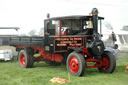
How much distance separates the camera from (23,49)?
9.59 m

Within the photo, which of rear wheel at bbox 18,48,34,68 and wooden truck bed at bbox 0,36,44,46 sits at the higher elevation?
wooden truck bed at bbox 0,36,44,46

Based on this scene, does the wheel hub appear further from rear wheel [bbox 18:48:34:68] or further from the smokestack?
rear wheel [bbox 18:48:34:68]

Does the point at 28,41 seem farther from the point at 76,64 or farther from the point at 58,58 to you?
the point at 76,64

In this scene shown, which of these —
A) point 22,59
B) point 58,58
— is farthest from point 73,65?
point 22,59

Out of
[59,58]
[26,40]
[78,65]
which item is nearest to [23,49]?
[26,40]

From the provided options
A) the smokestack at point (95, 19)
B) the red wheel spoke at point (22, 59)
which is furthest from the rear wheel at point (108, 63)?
the red wheel spoke at point (22, 59)

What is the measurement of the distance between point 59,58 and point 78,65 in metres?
1.34

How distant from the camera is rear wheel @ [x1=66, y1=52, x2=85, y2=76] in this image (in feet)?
21.6

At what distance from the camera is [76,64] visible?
6.82 m

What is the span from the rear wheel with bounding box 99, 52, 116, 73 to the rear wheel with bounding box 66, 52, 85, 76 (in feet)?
4.16

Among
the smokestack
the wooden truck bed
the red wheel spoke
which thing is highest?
the smokestack

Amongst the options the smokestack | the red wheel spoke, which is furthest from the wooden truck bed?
the smokestack

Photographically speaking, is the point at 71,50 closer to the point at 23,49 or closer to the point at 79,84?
the point at 79,84

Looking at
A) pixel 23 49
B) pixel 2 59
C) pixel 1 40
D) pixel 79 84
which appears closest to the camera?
pixel 79 84
